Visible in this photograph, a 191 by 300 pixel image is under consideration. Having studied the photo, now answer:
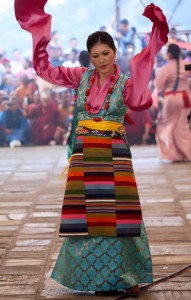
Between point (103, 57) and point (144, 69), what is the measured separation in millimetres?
208

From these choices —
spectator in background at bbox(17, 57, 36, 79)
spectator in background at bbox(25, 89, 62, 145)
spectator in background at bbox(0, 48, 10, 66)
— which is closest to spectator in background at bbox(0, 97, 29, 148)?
spectator in background at bbox(25, 89, 62, 145)

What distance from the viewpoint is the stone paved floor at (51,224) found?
3982 millimetres

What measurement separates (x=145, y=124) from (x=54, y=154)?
1813 millimetres

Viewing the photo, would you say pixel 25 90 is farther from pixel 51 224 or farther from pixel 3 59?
pixel 51 224

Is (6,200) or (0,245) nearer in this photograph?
(0,245)

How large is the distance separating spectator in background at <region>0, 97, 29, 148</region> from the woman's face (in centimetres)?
879

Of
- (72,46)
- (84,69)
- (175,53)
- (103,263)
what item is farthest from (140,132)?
(103,263)

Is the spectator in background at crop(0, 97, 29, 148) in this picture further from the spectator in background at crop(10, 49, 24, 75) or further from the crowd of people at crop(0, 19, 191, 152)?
the spectator in background at crop(10, 49, 24, 75)

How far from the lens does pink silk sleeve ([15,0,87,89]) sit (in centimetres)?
388

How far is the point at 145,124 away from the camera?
1238cm

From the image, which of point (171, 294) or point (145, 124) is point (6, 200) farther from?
point (145, 124)

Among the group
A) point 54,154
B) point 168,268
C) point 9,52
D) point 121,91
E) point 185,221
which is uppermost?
point 121,91

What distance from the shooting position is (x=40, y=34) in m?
3.88

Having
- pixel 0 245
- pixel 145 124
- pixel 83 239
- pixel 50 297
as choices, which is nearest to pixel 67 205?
pixel 83 239
